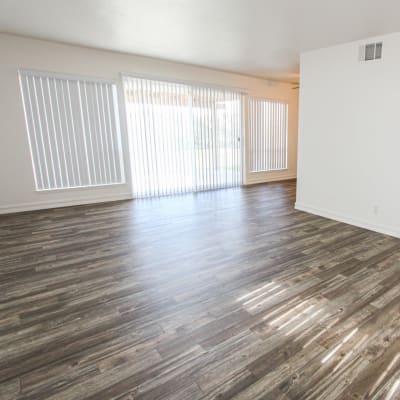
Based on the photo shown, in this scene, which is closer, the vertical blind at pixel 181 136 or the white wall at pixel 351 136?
the white wall at pixel 351 136

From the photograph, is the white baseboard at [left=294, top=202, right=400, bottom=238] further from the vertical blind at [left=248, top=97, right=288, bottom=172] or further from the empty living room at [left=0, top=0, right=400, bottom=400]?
the vertical blind at [left=248, top=97, right=288, bottom=172]

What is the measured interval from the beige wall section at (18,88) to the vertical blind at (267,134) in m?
2.32

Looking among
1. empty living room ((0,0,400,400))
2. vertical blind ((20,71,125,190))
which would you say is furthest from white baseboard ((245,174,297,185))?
vertical blind ((20,71,125,190))

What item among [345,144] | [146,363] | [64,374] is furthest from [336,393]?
[345,144]

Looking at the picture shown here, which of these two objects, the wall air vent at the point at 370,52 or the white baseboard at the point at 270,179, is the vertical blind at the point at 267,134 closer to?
the white baseboard at the point at 270,179

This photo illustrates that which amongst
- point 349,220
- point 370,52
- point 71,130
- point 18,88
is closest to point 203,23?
point 370,52

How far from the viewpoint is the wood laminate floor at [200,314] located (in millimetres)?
1384

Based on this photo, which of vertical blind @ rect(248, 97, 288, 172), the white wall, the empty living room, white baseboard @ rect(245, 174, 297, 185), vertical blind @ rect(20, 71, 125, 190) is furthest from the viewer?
white baseboard @ rect(245, 174, 297, 185)

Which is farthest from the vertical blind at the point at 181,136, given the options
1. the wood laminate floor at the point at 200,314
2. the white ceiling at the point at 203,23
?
the wood laminate floor at the point at 200,314

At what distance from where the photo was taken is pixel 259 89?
271 inches

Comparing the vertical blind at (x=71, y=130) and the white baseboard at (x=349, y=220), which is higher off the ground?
the vertical blind at (x=71, y=130)

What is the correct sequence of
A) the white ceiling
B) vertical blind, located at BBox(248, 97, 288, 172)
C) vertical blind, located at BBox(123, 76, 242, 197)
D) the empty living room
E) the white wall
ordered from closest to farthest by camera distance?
1. the empty living room
2. the white ceiling
3. the white wall
4. vertical blind, located at BBox(123, 76, 242, 197)
5. vertical blind, located at BBox(248, 97, 288, 172)

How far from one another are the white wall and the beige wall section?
286 cm

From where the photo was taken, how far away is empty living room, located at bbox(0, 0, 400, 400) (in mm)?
1521
